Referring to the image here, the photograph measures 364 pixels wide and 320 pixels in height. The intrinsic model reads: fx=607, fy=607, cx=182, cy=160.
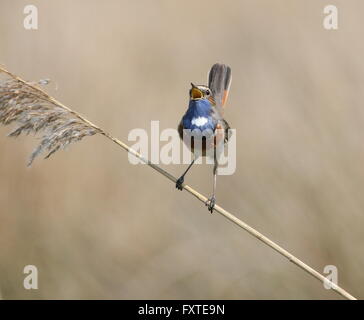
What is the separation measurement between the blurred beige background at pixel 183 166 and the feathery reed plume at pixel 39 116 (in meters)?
1.62

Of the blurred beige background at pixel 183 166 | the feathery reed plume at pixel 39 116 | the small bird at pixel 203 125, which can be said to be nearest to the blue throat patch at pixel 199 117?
the small bird at pixel 203 125

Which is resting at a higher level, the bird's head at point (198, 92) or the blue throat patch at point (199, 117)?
the bird's head at point (198, 92)

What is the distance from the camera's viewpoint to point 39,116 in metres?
3.14

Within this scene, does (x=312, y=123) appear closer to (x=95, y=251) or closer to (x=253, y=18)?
(x=253, y=18)

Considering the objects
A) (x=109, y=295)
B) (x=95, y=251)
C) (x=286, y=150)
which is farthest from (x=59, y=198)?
(x=286, y=150)

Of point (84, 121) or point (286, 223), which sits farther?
point (286, 223)

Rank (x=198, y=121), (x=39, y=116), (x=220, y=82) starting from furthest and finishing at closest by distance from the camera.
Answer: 1. (x=220, y=82)
2. (x=198, y=121)
3. (x=39, y=116)

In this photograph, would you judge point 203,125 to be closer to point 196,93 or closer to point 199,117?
point 199,117

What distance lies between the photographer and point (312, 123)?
16.5 ft

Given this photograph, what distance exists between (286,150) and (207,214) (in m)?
0.88

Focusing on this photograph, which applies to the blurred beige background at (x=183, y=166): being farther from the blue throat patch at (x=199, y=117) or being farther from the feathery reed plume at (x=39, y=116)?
the feathery reed plume at (x=39, y=116)

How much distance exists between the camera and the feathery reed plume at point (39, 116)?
3104mm

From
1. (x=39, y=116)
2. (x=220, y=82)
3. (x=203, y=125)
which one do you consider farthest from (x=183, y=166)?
(x=39, y=116)

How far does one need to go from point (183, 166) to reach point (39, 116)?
281cm
